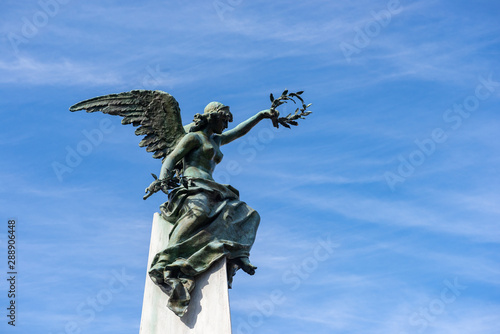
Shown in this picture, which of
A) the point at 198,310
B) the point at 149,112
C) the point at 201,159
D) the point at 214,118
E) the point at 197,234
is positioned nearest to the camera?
the point at 198,310

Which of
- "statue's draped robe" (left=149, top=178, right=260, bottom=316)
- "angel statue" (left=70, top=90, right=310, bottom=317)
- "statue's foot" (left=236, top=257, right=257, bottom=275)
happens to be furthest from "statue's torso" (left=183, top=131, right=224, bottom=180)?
"statue's foot" (left=236, top=257, right=257, bottom=275)

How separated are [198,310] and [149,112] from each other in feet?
12.2

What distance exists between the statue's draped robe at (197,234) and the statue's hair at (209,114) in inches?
43.4

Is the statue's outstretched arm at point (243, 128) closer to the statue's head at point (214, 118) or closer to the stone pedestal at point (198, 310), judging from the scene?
the statue's head at point (214, 118)

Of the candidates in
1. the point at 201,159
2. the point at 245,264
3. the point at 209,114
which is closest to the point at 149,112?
the point at 209,114

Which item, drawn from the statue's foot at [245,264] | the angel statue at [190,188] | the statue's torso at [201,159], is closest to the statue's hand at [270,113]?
the angel statue at [190,188]

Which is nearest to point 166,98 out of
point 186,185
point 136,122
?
point 136,122

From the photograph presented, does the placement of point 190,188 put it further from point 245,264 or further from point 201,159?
point 245,264

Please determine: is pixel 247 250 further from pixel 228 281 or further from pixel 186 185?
pixel 186 185

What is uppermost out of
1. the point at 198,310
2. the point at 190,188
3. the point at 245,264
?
the point at 190,188

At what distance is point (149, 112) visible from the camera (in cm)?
1466

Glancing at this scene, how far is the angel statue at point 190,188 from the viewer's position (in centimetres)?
1313

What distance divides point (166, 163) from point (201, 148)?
2.21ft

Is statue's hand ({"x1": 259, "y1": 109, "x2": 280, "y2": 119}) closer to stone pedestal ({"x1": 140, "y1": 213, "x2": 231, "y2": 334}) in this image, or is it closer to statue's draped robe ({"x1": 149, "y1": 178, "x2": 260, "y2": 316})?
statue's draped robe ({"x1": 149, "y1": 178, "x2": 260, "y2": 316})
